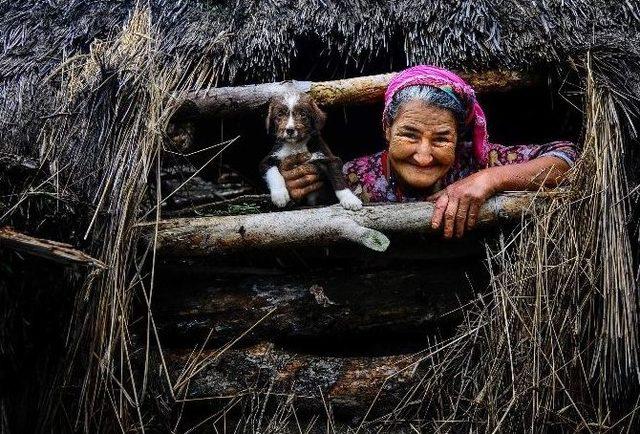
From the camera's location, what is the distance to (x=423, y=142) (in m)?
2.61

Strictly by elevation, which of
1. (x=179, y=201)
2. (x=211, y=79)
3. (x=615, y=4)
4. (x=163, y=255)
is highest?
(x=615, y=4)

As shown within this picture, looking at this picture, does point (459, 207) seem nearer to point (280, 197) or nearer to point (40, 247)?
point (280, 197)

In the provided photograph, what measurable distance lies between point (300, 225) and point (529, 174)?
1027 mm

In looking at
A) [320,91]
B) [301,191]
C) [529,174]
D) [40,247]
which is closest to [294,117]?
[320,91]

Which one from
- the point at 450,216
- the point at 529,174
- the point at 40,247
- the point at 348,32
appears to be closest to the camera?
the point at 40,247

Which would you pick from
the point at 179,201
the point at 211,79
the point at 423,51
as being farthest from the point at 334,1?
the point at 179,201

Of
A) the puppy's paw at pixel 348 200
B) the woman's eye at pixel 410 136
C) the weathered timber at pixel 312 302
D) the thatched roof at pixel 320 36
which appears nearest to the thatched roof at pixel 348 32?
the thatched roof at pixel 320 36

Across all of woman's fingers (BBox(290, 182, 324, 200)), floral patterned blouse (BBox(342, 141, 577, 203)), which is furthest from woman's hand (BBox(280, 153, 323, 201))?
floral patterned blouse (BBox(342, 141, 577, 203))

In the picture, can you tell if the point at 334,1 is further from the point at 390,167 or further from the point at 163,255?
the point at 163,255

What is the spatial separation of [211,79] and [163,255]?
966mm

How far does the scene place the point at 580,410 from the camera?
1.95 metres

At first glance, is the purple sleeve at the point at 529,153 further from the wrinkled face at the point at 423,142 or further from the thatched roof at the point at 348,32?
the thatched roof at the point at 348,32

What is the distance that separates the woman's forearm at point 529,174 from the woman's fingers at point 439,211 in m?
0.23

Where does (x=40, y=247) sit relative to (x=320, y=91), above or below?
below
